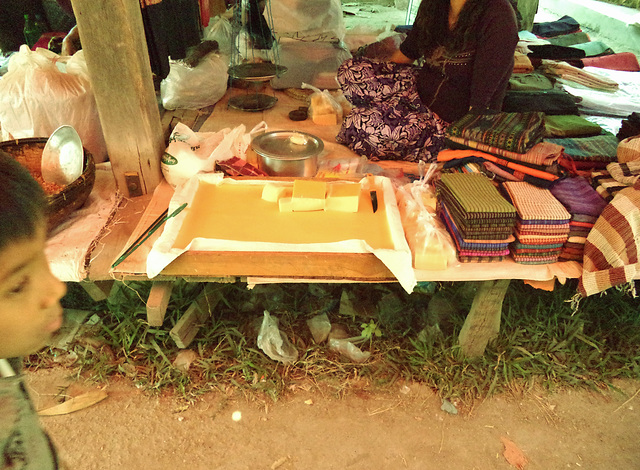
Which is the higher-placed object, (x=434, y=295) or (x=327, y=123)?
(x=327, y=123)

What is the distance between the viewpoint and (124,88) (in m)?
2.08

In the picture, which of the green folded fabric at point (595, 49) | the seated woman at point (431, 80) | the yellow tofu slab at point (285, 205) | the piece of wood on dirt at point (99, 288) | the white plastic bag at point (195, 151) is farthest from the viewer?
the green folded fabric at point (595, 49)

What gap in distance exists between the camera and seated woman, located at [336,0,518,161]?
106 inches

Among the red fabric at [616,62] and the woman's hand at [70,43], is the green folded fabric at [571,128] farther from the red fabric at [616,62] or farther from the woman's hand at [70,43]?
the woman's hand at [70,43]

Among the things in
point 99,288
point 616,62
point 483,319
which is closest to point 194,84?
point 99,288

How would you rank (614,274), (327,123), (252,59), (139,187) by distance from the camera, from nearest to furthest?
(614,274) → (139,187) → (327,123) → (252,59)

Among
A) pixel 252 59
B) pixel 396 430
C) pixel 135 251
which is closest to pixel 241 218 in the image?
pixel 135 251

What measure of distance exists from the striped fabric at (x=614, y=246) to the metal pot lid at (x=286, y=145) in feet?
4.50

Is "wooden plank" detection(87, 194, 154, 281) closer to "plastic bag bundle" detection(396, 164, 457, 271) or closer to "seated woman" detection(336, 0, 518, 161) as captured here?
"plastic bag bundle" detection(396, 164, 457, 271)

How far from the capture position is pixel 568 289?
278 centimetres

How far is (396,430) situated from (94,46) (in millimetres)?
2269

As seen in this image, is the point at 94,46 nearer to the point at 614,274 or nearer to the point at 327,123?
the point at 327,123

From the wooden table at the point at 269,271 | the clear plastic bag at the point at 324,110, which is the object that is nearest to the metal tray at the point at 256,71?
the clear plastic bag at the point at 324,110

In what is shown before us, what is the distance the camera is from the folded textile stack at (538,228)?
6.16 feet
